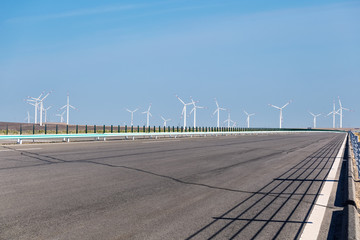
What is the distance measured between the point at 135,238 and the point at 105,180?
181 inches

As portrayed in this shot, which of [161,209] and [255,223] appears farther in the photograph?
[161,209]

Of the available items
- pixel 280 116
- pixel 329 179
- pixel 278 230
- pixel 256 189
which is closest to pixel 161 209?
pixel 278 230

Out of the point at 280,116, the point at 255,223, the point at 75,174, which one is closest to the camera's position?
the point at 255,223

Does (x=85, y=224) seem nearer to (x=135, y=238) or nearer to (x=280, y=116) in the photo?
(x=135, y=238)

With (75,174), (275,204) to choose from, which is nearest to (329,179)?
(275,204)

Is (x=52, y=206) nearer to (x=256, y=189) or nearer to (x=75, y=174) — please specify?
→ (x=75, y=174)

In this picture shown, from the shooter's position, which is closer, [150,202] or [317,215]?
[317,215]

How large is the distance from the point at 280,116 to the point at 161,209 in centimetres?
9203

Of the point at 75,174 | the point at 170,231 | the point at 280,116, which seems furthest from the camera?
the point at 280,116

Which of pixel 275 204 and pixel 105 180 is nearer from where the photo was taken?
pixel 275 204

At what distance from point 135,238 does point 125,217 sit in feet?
3.35

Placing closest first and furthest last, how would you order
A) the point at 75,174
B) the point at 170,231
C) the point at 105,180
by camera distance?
the point at 170,231
the point at 105,180
the point at 75,174

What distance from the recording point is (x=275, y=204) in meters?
6.82

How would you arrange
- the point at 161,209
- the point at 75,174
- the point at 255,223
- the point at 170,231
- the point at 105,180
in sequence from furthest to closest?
1. the point at 75,174
2. the point at 105,180
3. the point at 161,209
4. the point at 255,223
5. the point at 170,231
